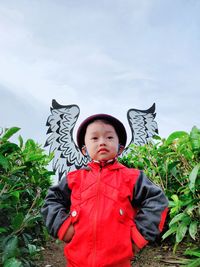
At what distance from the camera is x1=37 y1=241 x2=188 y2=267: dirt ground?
3.67m

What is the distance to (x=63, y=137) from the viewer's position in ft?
30.2

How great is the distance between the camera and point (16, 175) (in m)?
2.75

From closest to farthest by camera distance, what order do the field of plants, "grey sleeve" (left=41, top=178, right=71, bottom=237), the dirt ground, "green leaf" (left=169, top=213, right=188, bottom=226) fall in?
"grey sleeve" (left=41, top=178, right=71, bottom=237)
the field of plants
"green leaf" (left=169, top=213, right=188, bottom=226)
the dirt ground

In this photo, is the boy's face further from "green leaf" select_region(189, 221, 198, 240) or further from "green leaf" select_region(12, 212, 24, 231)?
"green leaf" select_region(189, 221, 198, 240)

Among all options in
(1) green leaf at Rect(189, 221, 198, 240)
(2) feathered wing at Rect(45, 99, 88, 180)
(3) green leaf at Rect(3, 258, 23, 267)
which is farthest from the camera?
(2) feathered wing at Rect(45, 99, 88, 180)

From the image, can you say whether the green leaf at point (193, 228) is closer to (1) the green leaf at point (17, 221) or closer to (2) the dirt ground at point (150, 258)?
(2) the dirt ground at point (150, 258)

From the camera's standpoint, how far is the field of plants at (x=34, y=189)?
2.48 m

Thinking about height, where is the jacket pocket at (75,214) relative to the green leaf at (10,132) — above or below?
below

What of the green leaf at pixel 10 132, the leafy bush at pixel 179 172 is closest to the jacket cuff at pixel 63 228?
the green leaf at pixel 10 132

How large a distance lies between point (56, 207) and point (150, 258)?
2.16m

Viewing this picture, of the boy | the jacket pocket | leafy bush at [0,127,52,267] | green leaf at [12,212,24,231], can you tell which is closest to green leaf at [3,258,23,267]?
leafy bush at [0,127,52,267]

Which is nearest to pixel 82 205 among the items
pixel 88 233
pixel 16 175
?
pixel 88 233

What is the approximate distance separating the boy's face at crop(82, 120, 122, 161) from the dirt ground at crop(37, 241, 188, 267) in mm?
1885

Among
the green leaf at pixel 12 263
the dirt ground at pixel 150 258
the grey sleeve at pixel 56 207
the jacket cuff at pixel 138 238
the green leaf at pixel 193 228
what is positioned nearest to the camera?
the jacket cuff at pixel 138 238
